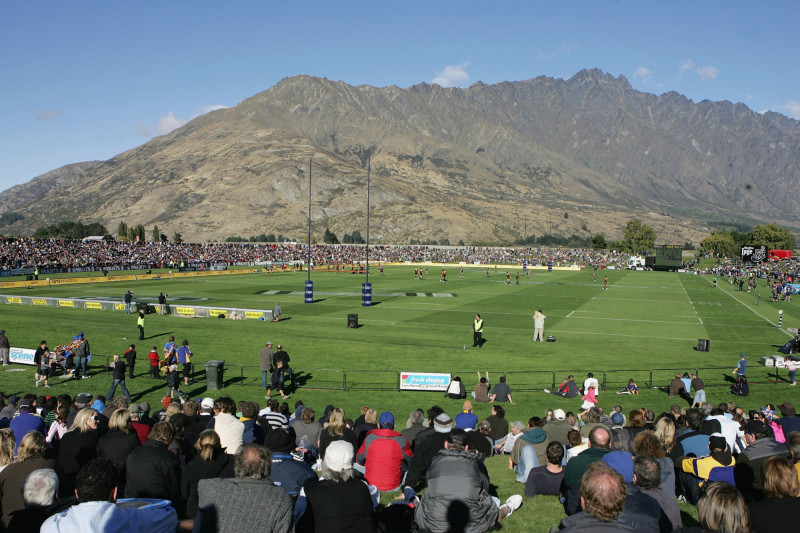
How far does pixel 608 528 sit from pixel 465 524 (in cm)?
Result: 313

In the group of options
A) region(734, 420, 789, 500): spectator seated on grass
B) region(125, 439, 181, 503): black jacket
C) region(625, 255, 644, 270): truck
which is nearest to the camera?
region(125, 439, 181, 503): black jacket

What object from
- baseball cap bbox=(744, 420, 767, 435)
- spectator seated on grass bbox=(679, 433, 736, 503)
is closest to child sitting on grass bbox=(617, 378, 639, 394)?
baseball cap bbox=(744, 420, 767, 435)

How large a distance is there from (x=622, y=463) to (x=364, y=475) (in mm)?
4252

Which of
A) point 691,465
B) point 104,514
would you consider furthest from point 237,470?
point 691,465

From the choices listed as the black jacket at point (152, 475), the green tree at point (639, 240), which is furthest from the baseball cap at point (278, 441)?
the green tree at point (639, 240)

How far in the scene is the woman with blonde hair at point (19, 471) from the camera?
21.9 ft

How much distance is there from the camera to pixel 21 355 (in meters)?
26.3

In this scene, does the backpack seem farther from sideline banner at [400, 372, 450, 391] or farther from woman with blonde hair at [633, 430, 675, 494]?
sideline banner at [400, 372, 450, 391]

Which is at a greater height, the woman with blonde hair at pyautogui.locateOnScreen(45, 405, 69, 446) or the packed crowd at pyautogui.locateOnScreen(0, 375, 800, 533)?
the packed crowd at pyautogui.locateOnScreen(0, 375, 800, 533)

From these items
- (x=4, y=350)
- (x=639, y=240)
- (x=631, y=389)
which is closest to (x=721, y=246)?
(x=639, y=240)

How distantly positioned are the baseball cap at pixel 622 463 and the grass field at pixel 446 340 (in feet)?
4.38

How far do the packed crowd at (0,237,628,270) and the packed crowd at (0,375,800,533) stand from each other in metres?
82.7

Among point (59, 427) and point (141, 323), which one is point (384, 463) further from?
point (141, 323)

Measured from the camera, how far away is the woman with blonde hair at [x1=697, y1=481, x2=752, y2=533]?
16.7 ft
